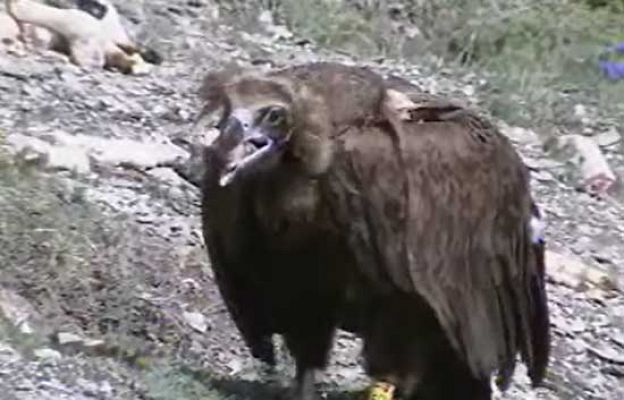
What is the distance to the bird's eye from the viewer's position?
18.8ft

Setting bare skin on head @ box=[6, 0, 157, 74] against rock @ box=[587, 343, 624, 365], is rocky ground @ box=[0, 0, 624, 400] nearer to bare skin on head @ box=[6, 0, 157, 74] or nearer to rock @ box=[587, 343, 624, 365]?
rock @ box=[587, 343, 624, 365]

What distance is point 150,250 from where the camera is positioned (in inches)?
288

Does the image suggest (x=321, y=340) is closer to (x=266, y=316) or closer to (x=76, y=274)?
(x=266, y=316)

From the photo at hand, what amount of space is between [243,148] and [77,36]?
3.57 meters

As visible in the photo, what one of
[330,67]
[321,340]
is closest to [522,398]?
[321,340]

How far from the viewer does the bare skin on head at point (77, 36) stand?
9.13 metres

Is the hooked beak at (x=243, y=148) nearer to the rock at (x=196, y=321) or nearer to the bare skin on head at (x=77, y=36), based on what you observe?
the rock at (x=196, y=321)

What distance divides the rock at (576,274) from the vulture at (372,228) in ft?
6.69

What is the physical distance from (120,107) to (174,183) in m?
0.75

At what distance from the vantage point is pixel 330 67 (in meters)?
6.10

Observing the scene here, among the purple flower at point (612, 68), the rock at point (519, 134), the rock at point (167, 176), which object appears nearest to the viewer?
the rock at point (167, 176)

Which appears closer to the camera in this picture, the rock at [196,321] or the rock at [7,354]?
the rock at [7,354]

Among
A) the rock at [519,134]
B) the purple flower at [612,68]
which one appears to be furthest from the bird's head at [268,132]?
the purple flower at [612,68]

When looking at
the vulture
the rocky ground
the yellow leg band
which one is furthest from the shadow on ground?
the yellow leg band
